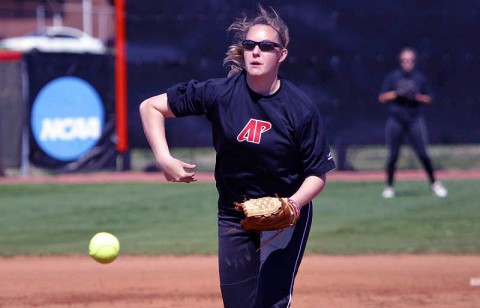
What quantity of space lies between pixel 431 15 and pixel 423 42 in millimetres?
495

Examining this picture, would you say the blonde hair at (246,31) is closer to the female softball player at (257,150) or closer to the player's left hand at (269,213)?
the female softball player at (257,150)

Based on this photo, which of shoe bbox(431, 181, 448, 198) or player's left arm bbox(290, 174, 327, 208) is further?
shoe bbox(431, 181, 448, 198)

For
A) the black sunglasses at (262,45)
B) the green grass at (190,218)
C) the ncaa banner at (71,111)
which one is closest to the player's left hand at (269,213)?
the black sunglasses at (262,45)

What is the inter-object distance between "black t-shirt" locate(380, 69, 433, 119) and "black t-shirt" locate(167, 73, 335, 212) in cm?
858

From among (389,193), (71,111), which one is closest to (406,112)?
(389,193)

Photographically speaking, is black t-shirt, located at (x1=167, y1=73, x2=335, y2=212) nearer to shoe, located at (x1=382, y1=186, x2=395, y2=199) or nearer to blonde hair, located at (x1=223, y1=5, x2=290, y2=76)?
blonde hair, located at (x1=223, y1=5, x2=290, y2=76)

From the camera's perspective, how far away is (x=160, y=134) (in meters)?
4.98

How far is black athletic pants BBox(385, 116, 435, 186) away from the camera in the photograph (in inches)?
523

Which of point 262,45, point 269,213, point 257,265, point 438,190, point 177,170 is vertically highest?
point 262,45

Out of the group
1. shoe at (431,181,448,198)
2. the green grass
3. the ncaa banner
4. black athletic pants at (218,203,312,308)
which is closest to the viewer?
black athletic pants at (218,203,312,308)

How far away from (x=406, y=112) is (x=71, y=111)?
607 cm

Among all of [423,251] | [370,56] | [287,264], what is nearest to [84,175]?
[370,56]

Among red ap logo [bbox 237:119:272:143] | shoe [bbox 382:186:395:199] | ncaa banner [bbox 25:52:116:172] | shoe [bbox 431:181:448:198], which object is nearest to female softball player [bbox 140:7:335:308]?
red ap logo [bbox 237:119:272:143]

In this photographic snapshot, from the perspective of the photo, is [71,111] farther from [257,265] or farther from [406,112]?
[257,265]
